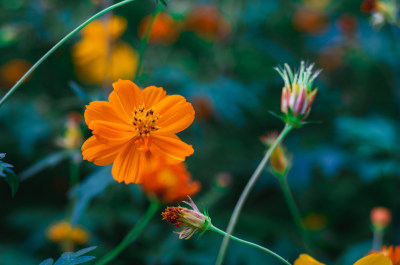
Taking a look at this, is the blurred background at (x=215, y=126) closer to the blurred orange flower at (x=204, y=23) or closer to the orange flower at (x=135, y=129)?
the blurred orange flower at (x=204, y=23)

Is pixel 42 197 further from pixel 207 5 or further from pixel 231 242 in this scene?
pixel 207 5

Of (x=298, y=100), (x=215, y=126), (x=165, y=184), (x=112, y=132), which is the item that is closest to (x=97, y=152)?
(x=112, y=132)

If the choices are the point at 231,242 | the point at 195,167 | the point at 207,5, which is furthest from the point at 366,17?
the point at 231,242

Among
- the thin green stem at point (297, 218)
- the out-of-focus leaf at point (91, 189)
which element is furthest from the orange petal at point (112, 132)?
the thin green stem at point (297, 218)

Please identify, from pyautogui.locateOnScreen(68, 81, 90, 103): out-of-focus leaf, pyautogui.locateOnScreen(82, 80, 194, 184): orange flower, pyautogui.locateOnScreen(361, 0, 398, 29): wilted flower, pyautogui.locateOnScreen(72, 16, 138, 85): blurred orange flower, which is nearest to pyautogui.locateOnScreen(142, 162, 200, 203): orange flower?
pyautogui.locateOnScreen(82, 80, 194, 184): orange flower

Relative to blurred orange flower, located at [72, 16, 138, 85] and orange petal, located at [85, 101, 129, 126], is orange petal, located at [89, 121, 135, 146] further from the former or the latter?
blurred orange flower, located at [72, 16, 138, 85]

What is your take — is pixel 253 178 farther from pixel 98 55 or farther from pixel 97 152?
pixel 98 55

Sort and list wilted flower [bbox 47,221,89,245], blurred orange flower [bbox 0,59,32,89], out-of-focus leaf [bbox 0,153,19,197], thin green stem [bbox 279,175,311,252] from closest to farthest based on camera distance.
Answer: out-of-focus leaf [bbox 0,153,19,197] < thin green stem [bbox 279,175,311,252] < wilted flower [bbox 47,221,89,245] < blurred orange flower [bbox 0,59,32,89]
